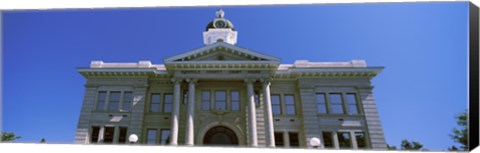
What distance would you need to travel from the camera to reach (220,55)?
52.5 ft

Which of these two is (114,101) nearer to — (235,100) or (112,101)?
(112,101)

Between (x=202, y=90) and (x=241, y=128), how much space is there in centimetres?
290

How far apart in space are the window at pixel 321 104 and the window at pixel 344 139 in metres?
1.34

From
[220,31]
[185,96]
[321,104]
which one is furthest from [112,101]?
[321,104]

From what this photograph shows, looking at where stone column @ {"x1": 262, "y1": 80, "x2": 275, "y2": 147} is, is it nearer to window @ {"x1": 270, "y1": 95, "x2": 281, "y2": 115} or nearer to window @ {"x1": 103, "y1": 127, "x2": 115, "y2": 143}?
window @ {"x1": 270, "y1": 95, "x2": 281, "y2": 115}

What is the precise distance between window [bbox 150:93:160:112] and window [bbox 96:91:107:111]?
7.93 feet

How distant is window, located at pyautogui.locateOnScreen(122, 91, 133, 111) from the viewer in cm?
1611

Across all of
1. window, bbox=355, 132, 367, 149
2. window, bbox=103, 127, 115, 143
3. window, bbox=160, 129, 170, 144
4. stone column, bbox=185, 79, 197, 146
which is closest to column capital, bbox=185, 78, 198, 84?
stone column, bbox=185, 79, 197, 146

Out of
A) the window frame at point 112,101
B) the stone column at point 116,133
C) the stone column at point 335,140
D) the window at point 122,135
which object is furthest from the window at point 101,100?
the stone column at point 335,140

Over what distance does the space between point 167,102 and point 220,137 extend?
3404mm

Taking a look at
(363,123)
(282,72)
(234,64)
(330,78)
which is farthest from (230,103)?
(363,123)

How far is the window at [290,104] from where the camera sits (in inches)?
627

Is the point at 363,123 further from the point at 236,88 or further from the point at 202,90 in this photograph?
the point at 202,90

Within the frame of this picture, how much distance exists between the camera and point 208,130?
50.2 ft
